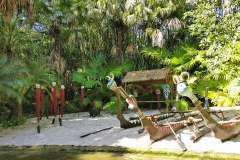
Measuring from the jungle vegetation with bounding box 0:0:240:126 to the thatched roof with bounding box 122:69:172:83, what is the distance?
59.5 inches

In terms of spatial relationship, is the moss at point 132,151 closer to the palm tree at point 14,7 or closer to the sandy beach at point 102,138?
the sandy beach at point 102,138

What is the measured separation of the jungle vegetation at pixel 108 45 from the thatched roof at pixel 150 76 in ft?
4.96

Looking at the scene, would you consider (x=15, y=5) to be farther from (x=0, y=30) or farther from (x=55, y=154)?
(x=55, y=154)

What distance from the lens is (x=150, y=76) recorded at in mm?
12430

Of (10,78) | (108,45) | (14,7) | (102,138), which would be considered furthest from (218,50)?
(108,45)

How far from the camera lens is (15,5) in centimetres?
1140

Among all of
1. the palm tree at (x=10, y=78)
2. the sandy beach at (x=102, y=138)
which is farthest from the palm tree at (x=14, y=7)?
the sandy beach at (x=102, y=138)

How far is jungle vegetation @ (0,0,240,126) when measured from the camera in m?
11.0

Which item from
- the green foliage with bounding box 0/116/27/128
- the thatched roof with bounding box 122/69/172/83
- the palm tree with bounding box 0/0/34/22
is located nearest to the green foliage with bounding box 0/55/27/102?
the green foliage with bounding box 0/116/27/128

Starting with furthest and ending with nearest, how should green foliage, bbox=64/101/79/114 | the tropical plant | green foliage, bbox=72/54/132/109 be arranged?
→ green foliage, bbox=64/101/79/114, green foliage, bbox=72/54/132/109, the tropical plant

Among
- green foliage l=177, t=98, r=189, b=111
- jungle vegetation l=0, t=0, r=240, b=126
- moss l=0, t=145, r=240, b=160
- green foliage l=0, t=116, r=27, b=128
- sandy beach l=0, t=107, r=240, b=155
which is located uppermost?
jungle vegetation l=0, t=0, r=240, b=126

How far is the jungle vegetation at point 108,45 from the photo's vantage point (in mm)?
10953

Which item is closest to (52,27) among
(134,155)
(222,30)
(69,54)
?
(69,54)

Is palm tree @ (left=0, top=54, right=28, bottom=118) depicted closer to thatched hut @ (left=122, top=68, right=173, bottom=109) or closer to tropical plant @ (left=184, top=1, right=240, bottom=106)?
thatched hut @ (left=122, top=68, right=173, bottom=109)
